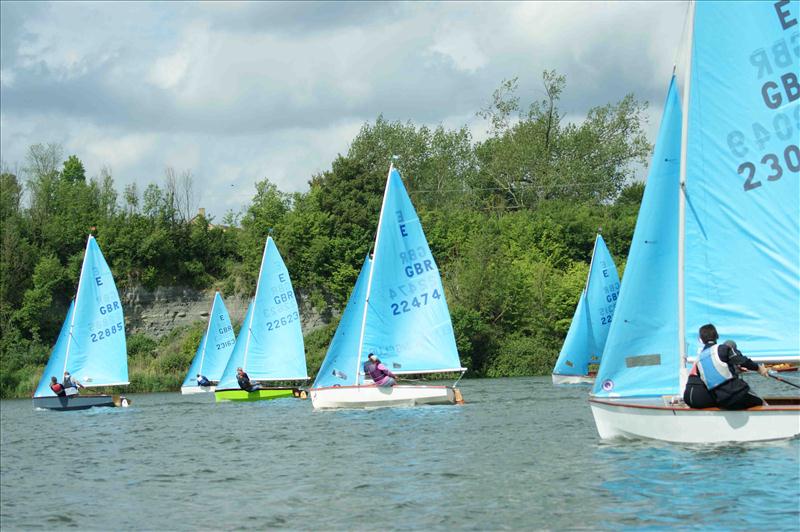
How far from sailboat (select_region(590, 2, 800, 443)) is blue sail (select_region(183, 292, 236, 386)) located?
35926mm

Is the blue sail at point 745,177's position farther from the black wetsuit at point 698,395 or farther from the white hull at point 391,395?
the white hull at point 391,395

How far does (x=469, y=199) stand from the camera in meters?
79.2


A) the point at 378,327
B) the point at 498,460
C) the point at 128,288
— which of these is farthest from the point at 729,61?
the point at 128,288

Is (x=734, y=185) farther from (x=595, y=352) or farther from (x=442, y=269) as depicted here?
(x=442, y=269)

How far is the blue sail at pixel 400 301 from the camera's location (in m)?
29.7

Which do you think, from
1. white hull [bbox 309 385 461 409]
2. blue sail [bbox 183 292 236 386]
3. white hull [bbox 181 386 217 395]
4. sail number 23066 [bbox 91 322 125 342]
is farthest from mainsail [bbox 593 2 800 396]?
blue sail [bbox 183 292 236 386]

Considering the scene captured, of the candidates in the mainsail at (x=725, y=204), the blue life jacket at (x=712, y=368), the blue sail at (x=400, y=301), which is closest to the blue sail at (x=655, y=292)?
the mainsail at (x=725, y=204)

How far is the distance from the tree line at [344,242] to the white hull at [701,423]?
38406 millimetres

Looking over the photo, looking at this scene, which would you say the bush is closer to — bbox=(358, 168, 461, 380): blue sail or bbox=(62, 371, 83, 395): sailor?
bbox=(62, 371, 83, 395): sailor

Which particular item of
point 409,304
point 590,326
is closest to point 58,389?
point 409,304

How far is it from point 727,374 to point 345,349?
16332mm

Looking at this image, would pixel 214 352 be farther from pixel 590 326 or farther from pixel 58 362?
pixel 590 326

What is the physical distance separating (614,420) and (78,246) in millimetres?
52124

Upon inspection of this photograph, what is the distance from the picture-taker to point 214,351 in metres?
51.4
